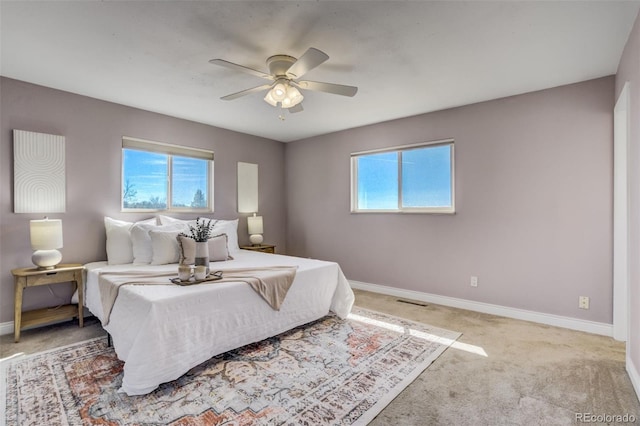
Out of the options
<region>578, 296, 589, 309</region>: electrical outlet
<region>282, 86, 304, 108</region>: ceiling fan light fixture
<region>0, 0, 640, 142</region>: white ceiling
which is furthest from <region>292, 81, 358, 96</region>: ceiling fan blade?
<region>578, 296, 589, 309</region>: electrical outlet

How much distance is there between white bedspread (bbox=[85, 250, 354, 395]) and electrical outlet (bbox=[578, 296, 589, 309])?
2.59m

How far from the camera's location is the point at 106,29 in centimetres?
220

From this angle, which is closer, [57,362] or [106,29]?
[106,29]

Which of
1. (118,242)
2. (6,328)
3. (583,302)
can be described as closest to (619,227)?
(583,302)

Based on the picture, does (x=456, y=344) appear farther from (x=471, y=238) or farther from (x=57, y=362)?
(x=57, y=362)

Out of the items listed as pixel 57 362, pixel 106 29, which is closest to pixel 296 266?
pixel 57 362

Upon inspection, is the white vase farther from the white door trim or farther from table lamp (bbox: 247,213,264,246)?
the white door trim

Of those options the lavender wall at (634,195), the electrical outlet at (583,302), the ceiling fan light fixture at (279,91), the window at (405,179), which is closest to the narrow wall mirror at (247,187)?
the window at (405,179)

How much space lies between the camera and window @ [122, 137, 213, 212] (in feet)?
12.8

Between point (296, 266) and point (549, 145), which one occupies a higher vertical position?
point (549, 145)

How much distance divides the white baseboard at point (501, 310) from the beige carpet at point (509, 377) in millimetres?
117

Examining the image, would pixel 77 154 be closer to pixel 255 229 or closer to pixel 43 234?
pixel 43 234

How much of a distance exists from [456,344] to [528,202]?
1.73 meters

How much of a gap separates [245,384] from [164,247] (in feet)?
6.16
